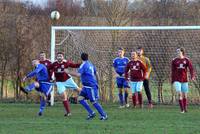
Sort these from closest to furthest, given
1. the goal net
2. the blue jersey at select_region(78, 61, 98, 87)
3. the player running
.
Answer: the blue jersey at select_region(78, 61, 98, 87) → the player running → the goal net

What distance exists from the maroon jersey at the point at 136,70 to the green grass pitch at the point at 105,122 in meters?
1.35

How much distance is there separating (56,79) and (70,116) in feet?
4.44

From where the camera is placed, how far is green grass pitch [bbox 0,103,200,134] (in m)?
12.9

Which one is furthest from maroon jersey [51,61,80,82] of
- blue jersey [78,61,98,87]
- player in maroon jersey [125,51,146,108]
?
player in maroon jersey [125,51,146,108]

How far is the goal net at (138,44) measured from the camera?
22.5 metres

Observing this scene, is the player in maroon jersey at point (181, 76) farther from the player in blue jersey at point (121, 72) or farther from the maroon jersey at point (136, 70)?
the player in blue jersey at point (121, 72)

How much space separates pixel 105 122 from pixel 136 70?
519 centimetres

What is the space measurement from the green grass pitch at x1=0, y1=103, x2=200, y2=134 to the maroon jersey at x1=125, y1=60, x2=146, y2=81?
1.35 metres

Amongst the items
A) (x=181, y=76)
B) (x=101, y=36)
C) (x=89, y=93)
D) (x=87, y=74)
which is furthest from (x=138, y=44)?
(x=89, y=93)

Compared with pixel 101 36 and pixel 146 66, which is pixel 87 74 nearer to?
pixel 146 66

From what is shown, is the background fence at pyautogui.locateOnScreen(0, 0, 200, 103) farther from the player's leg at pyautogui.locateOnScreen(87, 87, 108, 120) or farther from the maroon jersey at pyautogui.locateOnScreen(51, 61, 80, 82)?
the player's leg at pyautogui.locateOnScreen(87, 87, 108, 120)

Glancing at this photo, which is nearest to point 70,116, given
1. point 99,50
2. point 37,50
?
point 99,50

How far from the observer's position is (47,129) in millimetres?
13125

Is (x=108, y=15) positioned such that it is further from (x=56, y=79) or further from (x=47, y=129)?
(x=47, y=129)
